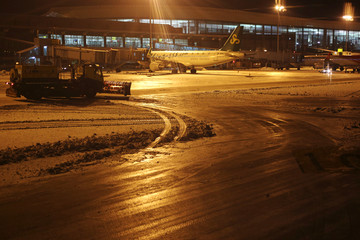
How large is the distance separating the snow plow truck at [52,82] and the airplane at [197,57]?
32908mm

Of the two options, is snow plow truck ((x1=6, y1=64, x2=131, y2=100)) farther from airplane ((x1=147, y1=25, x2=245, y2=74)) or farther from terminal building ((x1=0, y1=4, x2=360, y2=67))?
terminal building ((x1=0, y1=4, x2=360, y2=67))

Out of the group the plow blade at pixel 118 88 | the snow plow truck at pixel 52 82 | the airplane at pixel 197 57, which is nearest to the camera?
the snow plow truck at pixel 52 82

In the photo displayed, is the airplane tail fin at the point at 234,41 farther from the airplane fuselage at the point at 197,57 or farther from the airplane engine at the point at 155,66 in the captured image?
the airplane engine at the point at 155,66

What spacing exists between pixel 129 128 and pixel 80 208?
766cm

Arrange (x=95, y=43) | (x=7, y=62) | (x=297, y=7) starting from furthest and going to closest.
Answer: (x=297, y=7) → (x=95, y=43) → (x=7, y=62)

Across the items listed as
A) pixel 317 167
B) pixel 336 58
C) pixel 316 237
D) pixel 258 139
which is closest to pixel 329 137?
pixel 258 139

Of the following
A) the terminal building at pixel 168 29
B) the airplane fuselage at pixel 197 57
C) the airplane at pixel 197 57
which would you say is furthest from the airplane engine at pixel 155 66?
the terminal building at pixel 168 29

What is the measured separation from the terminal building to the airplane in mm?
7267

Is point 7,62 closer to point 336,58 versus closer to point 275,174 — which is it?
point 336,58

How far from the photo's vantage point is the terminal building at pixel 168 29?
83875 millimetres

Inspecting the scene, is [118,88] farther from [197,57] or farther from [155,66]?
[197,57]

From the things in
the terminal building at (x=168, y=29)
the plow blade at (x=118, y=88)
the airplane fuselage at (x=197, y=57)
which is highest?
the terminal building at (x=168, y=29)

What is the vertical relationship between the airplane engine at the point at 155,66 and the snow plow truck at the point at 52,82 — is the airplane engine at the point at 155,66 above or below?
above

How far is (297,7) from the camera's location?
11781 cm
